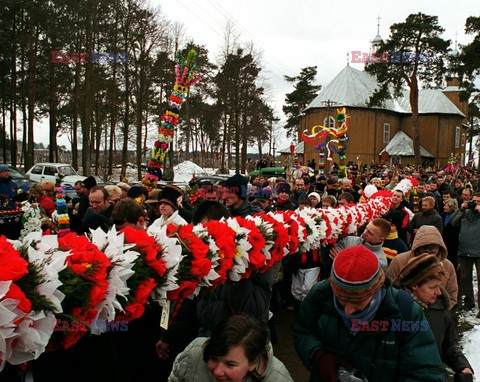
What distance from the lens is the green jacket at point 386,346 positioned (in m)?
2.43

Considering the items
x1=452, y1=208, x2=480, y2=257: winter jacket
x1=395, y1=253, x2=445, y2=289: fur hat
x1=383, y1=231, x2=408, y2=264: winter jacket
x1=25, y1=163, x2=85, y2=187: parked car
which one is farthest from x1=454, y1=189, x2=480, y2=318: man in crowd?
x1=25, y1=163, x2=85, y2=187: parked car

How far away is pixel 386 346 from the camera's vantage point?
8.13 feet

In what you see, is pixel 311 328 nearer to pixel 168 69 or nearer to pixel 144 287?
pixel 144 287

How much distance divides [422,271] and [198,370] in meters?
1.87

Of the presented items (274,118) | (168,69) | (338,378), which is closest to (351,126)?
(274,118)

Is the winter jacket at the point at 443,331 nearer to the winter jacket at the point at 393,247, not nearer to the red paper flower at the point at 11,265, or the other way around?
the winter jacket at the point at 393,247

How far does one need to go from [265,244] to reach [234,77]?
1322 inches

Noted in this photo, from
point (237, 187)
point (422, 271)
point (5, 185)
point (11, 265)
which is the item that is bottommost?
point (422, 271)

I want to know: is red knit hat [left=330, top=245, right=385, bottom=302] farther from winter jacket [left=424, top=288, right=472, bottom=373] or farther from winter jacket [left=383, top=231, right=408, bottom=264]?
winter jacket [left=383, top=231, right=408, bottom=264]

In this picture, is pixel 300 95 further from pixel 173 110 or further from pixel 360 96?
pixel 173 110

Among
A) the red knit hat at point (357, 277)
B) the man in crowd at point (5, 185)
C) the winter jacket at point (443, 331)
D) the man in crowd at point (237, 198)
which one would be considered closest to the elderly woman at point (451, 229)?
the man in crowd at point (237, 198)

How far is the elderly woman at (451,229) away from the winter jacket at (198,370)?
23.4 ft

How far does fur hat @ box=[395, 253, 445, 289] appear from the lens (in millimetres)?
3279

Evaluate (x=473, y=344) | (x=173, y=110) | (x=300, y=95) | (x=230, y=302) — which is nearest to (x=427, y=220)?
(x=473, y=344)
